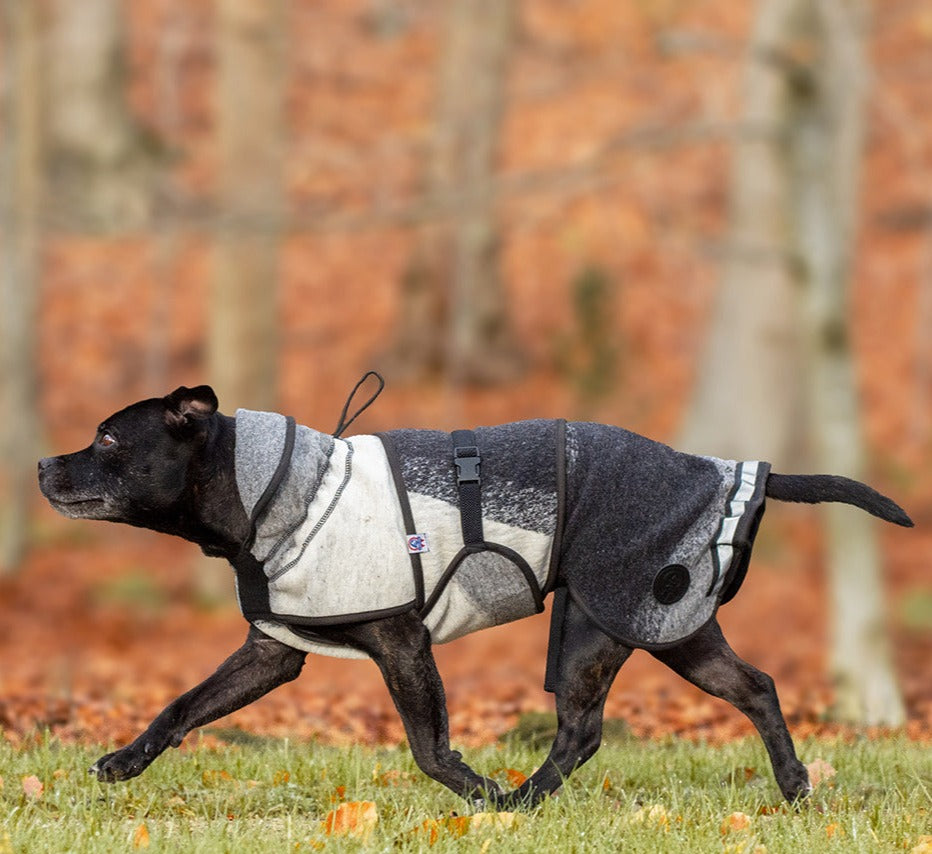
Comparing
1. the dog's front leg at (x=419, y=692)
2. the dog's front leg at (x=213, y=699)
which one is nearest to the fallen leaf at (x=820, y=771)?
the dog's front leg at (x=419, y=692)

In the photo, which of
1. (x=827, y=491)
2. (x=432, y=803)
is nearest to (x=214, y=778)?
(x=432, y=803)

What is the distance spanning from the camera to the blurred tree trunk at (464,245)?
21.1m

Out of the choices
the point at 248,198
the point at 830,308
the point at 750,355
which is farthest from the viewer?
the point at 750,355

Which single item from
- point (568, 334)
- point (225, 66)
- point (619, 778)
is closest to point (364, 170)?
point (568, 334)

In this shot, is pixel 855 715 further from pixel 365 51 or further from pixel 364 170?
pixel 365 51

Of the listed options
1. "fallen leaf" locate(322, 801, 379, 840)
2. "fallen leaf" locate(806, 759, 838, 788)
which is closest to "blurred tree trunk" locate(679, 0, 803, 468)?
"fallen leaf" locate(806, 759, 838, 788)

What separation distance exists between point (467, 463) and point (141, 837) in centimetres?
153

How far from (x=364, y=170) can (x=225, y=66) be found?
38.2 feet

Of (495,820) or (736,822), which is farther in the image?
(736,822)

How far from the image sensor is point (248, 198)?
14602 mm

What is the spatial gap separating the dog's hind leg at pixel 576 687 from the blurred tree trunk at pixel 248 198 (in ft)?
32.6

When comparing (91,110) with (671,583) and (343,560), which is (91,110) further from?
(671,583)

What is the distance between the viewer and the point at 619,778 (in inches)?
Result: 217

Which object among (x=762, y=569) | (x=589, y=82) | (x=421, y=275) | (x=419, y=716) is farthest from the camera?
(x=589, y=82)
